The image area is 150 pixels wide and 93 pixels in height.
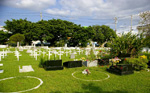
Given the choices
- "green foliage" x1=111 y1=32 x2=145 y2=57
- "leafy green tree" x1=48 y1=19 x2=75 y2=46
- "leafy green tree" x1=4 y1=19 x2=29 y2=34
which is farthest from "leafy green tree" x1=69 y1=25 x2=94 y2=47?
"green foliage" x1=111 y1=32 x2=145 y2=57

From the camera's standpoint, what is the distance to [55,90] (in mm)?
4859

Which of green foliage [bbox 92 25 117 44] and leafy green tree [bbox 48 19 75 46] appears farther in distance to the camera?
green foliage [bbox 92 25 117 44]

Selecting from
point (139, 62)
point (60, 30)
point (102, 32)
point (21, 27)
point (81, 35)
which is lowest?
point (139, 62)

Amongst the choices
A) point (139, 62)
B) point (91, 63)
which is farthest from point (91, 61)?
point (139, 62)

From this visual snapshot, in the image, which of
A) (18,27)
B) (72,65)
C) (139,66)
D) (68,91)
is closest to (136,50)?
(139,66)

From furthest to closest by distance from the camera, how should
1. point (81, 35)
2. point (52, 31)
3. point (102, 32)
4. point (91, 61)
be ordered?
point (102, 32) < point (81, 35) < point (52, 31) < point (91, 61)

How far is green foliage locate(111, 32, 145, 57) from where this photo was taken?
10.9 m

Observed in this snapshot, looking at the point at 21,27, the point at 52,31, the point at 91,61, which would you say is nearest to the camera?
the point at 91,61

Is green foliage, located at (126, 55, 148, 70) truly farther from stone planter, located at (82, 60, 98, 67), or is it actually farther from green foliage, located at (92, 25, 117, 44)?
green foliage, located at (92, 25, 117, 44)

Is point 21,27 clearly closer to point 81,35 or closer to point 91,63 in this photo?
point 81,35

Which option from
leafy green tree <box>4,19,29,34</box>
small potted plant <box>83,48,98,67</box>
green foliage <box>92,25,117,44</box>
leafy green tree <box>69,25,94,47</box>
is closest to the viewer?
small potted plant <box>83,48,98,67</box>

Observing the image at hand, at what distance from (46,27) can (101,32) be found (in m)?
23.7

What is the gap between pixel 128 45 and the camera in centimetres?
1134

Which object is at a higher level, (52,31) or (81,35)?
(52,31)
